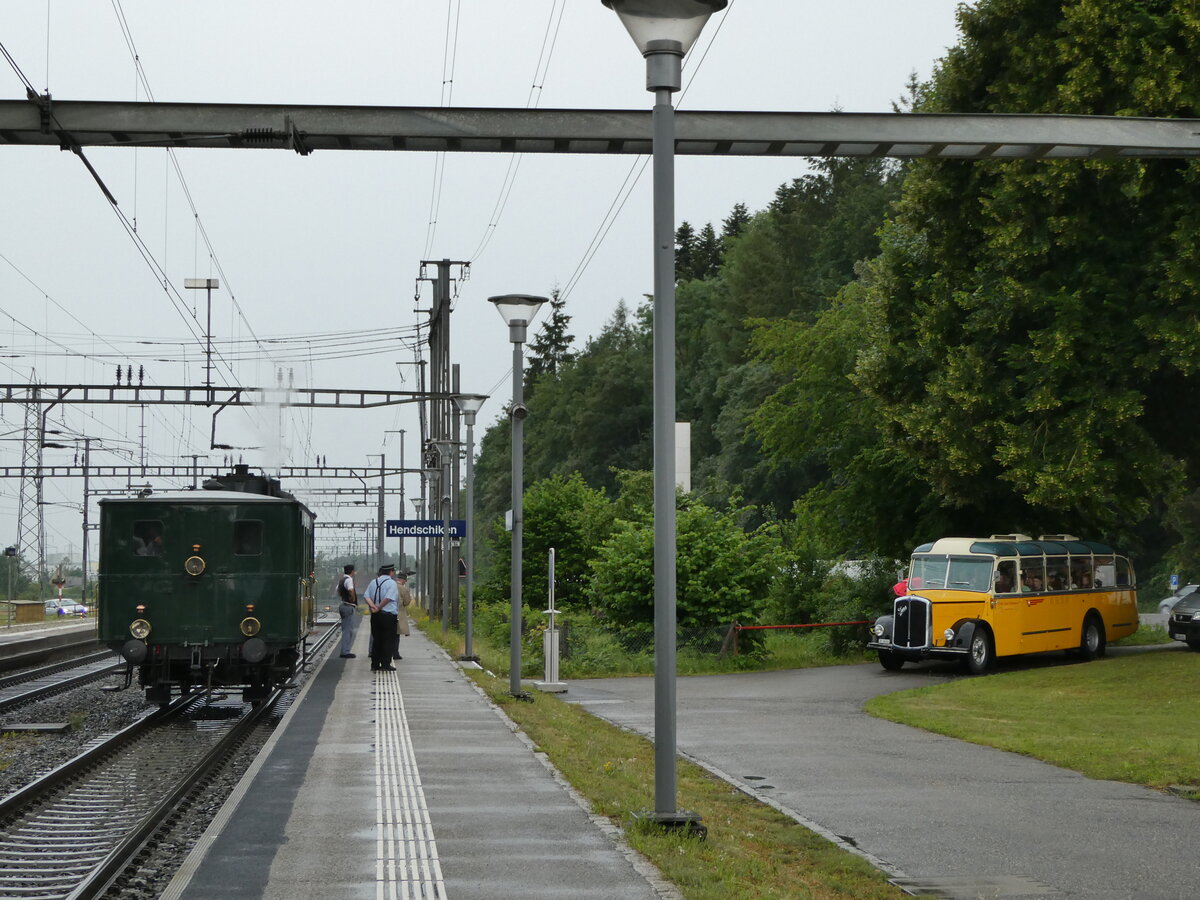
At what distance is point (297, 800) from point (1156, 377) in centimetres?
2292

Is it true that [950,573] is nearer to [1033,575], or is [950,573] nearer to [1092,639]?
[1033,575]

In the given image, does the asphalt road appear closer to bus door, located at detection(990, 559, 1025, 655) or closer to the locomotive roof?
the locomotive roof

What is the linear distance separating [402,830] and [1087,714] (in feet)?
43.5

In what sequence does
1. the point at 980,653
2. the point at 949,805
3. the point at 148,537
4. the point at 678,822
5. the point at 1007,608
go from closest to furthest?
the point at 678,822, the point at 949,805, the point at 148,537, the point at 980,653, the point at 1007,608

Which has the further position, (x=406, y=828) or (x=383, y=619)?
(x=383, y=619)

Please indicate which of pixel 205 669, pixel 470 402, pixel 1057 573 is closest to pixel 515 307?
pixel 205 669

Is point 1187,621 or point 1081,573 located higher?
point 1081,573

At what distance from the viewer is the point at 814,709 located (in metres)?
21.2

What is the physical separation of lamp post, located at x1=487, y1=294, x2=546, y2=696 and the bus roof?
10406 mm

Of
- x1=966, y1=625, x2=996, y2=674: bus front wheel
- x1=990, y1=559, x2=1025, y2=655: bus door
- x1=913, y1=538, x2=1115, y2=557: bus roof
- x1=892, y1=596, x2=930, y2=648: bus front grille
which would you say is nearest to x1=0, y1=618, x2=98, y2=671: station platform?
x1=892, y1=596, x2=930, y2=648: bus front grille

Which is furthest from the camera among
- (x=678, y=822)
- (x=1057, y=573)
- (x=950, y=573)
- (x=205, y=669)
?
(x=1057, y=573)

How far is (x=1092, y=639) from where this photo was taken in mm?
30359

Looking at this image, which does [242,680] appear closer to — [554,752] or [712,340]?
[554,752]

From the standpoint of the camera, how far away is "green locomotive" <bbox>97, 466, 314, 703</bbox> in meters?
20.6
